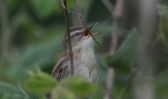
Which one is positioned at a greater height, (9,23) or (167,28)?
(9,23)

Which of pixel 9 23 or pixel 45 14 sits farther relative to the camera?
pixel 9 23

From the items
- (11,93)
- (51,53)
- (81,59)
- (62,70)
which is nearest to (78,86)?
(11,93)

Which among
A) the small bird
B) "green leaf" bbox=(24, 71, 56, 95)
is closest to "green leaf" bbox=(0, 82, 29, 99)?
the small bird

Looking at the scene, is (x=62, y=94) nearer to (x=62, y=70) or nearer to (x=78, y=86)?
(x=78, y=86)

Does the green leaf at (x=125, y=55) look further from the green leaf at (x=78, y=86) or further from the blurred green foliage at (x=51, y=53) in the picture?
the green leaf at (x=78, y=86)

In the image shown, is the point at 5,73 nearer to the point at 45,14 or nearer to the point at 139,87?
the point at 45,14

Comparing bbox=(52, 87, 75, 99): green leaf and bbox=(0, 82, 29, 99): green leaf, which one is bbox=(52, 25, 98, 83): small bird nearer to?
bbox=(0, 82, 29, 99): green leaf

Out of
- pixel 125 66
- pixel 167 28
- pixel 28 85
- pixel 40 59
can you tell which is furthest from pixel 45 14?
pixel 28 85
